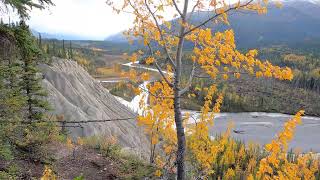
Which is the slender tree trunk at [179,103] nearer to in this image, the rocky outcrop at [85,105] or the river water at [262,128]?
the rocky outcrop at [85,105]

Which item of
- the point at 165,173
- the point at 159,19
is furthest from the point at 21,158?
the point at 159,19

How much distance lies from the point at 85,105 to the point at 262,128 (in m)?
37.7

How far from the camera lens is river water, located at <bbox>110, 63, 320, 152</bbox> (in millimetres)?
55700

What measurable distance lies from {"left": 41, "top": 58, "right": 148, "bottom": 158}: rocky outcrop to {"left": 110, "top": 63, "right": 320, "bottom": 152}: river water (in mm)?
9452

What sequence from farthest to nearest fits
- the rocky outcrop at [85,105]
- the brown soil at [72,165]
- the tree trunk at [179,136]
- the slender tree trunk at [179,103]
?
the rocky outcrop at [85,105]
the brown soil at [72,165]
the tree trunk at [179,136]
the slender tree trunk at [179,103]

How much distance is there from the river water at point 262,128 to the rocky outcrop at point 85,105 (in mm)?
9452

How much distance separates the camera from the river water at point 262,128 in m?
55.7

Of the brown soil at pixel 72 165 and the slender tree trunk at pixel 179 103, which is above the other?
the slender tree trunk at pixel 179 103

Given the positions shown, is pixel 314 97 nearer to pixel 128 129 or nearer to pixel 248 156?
pixel 248 156

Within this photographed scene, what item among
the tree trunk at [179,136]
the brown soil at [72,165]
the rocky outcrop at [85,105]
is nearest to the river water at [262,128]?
Result: the rocky outcrop at [85,105]

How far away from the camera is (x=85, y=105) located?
117 ft

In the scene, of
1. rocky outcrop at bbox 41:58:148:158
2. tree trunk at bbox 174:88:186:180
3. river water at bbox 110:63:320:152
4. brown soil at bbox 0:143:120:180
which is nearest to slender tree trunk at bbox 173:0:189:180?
tree trunk at bbox 174:88:186:180

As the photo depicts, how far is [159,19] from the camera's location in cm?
1083

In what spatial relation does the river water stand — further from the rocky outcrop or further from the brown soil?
the brown soil
